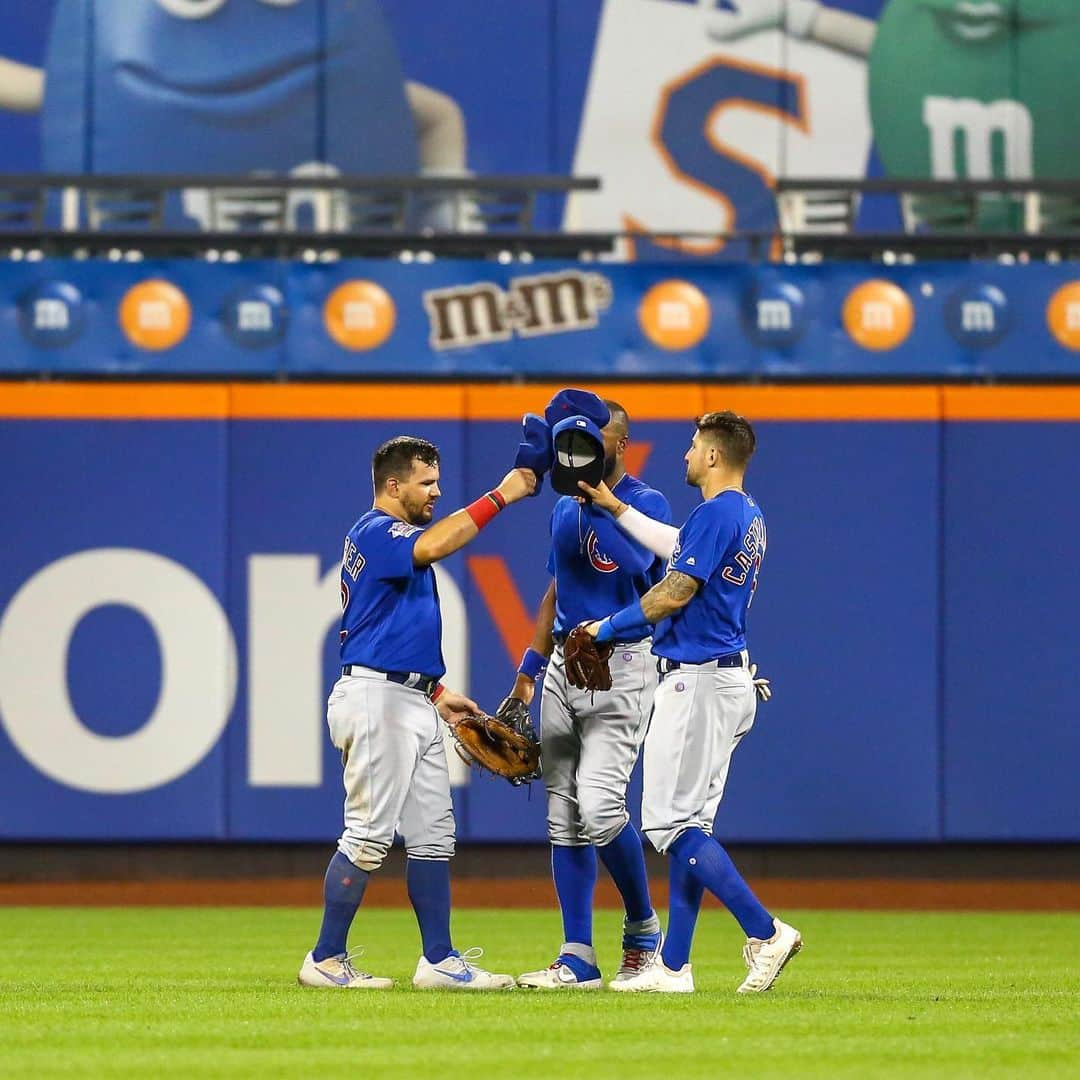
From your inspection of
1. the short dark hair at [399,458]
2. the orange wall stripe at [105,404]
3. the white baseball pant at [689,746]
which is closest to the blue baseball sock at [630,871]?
the white baseball pant at [689,746]

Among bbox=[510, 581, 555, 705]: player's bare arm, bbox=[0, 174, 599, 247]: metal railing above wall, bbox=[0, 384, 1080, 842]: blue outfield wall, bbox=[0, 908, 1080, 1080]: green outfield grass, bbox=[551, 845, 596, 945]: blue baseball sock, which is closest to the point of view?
bbox=[0, 908, 1080, 1080]: green outfield grass

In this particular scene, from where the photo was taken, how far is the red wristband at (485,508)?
6.52 m

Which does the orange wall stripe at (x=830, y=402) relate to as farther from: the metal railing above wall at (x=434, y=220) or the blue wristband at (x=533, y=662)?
the blue wristband at (x=533, y=662)

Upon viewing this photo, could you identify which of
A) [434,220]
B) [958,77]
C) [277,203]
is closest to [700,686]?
[277,203]

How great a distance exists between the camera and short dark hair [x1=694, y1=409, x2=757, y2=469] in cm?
661

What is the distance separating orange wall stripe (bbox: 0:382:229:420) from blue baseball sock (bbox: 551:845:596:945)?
6.79 meters

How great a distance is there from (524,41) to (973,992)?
11.5m

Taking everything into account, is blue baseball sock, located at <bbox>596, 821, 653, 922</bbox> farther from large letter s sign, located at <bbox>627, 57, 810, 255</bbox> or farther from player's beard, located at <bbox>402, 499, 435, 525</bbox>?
large letter s sign, located at <bbox>627, 57, 810, 255</bbox>

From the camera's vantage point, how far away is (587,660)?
6566mm

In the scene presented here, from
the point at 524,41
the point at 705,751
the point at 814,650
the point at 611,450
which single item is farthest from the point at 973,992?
the point at 524,41

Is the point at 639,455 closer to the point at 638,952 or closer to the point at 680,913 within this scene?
the point at 638,952

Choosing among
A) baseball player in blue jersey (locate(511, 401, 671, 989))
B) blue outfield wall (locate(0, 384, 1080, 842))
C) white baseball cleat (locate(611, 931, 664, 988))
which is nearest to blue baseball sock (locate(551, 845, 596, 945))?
baseball player in blue jersey (locate(511, 401, 671, 989))

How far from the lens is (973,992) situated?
6820mm

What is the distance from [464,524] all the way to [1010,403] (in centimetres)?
741
